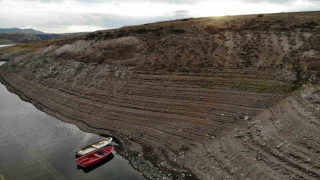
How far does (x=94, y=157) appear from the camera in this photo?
30031mm

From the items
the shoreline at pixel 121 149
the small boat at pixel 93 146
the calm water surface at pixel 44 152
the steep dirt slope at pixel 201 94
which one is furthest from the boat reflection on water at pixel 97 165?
the steep dirt slope at pixel 201 94

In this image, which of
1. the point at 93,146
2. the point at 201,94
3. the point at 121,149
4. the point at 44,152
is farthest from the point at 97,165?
the point at 201,94

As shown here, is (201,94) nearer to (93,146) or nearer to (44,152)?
(93,146)

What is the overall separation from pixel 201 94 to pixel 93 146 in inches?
740

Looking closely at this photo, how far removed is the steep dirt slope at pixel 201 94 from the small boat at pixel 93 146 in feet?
8.05

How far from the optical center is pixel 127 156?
30219 millimetres

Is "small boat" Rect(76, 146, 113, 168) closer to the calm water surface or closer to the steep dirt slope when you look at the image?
the calm water surface

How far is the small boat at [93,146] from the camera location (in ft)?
99.1

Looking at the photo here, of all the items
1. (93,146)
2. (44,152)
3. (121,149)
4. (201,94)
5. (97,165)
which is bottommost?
(97,165)

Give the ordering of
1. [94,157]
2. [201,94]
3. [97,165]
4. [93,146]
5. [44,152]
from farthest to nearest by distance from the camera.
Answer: [201,94] → [44,152] → [93,146] → [94,157] → [97,165]

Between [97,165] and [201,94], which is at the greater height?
[201,94]

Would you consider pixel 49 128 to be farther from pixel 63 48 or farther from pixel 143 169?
pixel 63 48

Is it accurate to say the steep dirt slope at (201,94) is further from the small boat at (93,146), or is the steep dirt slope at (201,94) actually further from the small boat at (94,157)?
the small boat at (94,157)

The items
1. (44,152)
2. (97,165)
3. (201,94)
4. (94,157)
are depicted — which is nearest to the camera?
(97,165)
